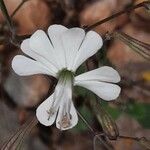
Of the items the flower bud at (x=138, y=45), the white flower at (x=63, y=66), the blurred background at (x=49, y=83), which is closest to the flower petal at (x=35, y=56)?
the white flower at (x=63, y=66)

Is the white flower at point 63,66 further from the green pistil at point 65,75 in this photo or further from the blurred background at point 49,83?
the blurred background at point 49,83

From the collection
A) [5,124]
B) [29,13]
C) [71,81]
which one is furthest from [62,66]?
[29,13]

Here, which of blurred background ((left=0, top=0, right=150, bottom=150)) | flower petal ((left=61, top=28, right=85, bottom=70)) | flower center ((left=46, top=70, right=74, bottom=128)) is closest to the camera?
flower petal ((left=61, top=28, right=85, bottom=70))

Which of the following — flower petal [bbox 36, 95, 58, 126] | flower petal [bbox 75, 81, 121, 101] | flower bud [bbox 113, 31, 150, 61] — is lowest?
flower petal [bbox 36, 95, 58, 126]

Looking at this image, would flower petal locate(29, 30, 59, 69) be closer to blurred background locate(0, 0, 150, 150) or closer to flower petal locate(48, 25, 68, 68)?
flower petal locate(48, 25, 68, 68)

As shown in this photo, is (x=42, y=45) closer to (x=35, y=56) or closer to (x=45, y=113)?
(x=35, y=56)

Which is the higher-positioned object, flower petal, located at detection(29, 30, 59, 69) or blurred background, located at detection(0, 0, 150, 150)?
flower petal, located at detection(29, 30, 59, 69)

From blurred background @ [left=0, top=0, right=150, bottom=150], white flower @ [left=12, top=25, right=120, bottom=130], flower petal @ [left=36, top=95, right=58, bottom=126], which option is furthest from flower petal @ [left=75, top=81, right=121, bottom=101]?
blurred background @ [left=0, top=0, right=150, bottom=150]

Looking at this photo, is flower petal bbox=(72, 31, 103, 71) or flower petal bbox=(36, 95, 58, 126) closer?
flower petal bbox=(72, 31, 103, 71)
